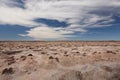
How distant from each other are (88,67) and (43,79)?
6.20 m

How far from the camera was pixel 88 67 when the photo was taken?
75.2 ft

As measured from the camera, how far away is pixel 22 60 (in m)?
27.4

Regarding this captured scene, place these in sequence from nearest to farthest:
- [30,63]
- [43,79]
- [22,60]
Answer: [43,79] < [30,63] < [22,60]

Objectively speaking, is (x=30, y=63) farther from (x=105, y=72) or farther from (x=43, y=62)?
(x=105, y=72)

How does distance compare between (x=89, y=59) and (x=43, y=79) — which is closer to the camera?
(x=43, y=79)

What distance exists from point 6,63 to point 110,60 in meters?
15.2

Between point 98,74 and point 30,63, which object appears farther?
point 30,63

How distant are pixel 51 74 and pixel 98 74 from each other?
17.6ft

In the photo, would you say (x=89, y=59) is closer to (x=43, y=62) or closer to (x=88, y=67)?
(x=88, y=67)

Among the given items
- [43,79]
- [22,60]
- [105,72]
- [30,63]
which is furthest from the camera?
[22,60]

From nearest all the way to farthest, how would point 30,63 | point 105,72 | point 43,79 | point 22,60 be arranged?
point 43,79
point 105,72
point 30,63
point 22,60

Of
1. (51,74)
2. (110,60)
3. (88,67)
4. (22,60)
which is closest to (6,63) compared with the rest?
(22,60)

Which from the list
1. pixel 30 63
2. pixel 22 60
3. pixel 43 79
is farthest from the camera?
pixel 22 60

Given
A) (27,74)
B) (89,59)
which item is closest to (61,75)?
(27,74)
